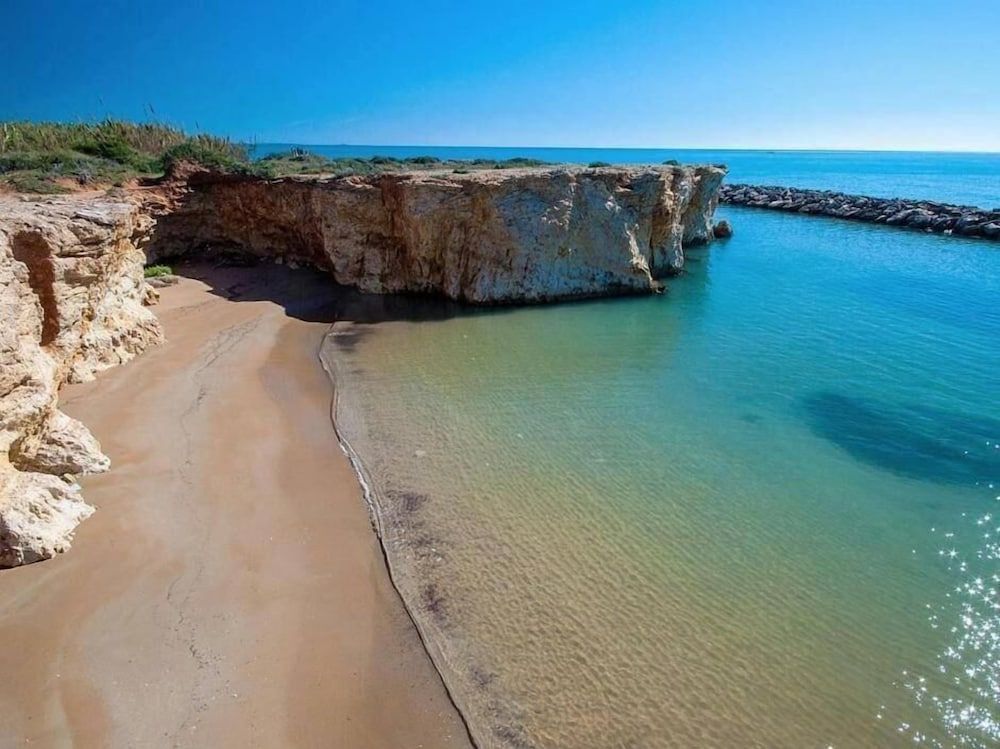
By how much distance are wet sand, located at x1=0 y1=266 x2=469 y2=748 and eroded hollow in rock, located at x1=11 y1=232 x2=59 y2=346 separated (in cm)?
170

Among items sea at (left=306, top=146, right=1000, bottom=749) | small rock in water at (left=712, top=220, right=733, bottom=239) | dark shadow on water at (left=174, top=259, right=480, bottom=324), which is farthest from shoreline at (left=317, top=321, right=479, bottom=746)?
small rock in water at (left=712, top=220, right=733, bottom=239)

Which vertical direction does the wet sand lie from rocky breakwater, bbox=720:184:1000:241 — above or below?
below

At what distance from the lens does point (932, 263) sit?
28.3 meters

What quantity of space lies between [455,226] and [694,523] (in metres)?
14.1

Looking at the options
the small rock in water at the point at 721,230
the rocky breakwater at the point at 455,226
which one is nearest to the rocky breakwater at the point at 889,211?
the small rock in water at the point at 721,230

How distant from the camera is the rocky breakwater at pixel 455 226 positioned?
63.7 feet

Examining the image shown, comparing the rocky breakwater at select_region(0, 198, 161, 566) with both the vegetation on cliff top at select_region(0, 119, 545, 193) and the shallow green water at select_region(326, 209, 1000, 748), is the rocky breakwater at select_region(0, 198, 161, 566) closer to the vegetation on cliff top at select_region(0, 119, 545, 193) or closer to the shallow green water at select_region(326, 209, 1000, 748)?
the shallow green water at select_region(326, 209, 1000, 748)

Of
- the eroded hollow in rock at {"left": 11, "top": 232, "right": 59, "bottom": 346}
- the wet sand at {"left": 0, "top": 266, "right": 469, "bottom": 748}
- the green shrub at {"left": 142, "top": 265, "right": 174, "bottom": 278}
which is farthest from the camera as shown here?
the green shrub at {"left": 142, "top": 265, "right": 174, "bottom": 278}

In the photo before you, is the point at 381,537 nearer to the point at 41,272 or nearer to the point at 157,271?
the point at 41,272

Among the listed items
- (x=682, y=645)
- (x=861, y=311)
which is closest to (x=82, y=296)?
(x=682, y=645)

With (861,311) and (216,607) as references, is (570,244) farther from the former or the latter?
(216,607)

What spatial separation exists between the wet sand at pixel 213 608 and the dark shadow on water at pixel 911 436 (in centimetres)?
947

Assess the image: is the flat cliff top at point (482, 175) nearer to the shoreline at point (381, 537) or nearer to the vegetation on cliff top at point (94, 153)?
the vegetation on cliff top at point (94, 153)

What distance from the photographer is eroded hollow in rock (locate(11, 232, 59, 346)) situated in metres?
9.96
